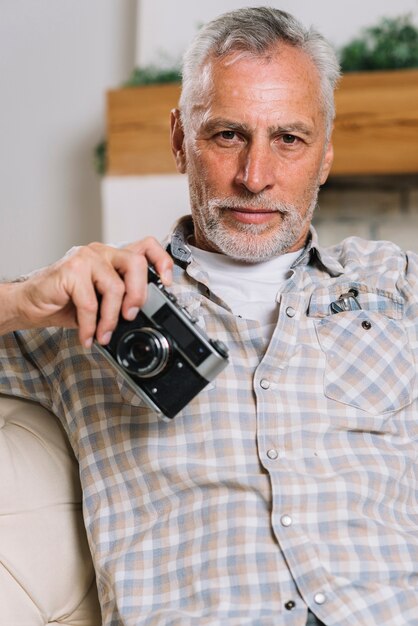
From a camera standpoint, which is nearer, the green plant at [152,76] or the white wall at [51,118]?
the green plant at [152,76]

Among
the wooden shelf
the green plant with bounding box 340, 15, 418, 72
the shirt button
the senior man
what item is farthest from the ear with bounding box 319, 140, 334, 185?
the green plant with bounding box 340, 15, 418, 72

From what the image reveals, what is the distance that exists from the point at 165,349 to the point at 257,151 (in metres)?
0.39

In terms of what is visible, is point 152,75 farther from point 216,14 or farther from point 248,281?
point 248,281

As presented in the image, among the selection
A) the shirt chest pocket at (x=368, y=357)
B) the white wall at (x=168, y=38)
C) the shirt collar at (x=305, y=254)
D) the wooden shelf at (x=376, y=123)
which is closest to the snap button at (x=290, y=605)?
the shirt chest pocket at (x=368, y=357)

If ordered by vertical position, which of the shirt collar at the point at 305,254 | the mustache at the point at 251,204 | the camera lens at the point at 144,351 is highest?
the mustache at the point at 251,204

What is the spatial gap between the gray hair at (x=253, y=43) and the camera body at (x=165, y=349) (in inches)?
18.0

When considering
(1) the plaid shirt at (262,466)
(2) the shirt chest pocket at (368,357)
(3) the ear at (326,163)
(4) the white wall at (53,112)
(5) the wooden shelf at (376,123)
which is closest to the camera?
(1) the plaid shirt at (262,466)

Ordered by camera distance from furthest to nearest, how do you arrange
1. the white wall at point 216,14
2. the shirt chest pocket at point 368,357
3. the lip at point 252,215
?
the white wall at point 216,14
the lip at point 252,215
the shirt chest pocket at point 368,357

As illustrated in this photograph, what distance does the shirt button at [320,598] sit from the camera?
3.39 feet

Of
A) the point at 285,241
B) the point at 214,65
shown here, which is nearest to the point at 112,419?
the point at 285,241

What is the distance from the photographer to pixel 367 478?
3.66 feet

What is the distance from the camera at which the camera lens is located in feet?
3.20

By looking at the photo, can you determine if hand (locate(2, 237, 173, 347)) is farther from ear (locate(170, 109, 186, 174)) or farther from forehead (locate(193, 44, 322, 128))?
ear (locate(170, 109, 186, 174))

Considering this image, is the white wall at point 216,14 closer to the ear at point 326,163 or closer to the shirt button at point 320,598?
the ear at point 326,163
